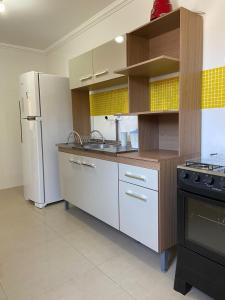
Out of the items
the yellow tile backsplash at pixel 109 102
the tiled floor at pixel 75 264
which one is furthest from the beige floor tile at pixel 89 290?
the yellow tile backsplash at pixel 109 102

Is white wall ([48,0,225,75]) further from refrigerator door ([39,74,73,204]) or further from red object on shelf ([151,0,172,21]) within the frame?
refrigerator door ([39,74,73,204])

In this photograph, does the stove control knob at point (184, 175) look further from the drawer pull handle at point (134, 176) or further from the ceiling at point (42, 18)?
the ceiling at point (42, 18)

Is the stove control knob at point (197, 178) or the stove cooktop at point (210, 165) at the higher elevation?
the stove cooktop at point (210, 165)

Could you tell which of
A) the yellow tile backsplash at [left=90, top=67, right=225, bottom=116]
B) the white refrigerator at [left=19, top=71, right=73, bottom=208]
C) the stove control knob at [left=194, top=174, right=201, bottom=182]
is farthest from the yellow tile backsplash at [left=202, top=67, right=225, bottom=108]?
the white refrigerator at [left=19, top=71, right=73, bottom=208]

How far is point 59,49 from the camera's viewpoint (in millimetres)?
3920

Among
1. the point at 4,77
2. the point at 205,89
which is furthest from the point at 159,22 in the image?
the point at 4,77

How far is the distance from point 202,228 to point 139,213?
1.80 feet

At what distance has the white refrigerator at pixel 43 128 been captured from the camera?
10.0ft

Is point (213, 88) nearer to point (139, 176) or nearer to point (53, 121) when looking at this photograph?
point (139, 176)

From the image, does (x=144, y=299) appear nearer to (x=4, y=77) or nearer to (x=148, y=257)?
(x=148, y=257)

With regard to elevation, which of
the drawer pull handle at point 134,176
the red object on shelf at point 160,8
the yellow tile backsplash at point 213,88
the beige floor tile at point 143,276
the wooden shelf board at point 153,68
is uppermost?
the red object on shelf at point 160,8

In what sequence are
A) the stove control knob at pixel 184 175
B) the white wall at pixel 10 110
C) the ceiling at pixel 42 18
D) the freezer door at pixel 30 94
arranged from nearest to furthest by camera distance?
the stove control knob at pixel 184 175, the ceiling at pixel 42 18, the freezer door at pixel 30 94, the white wall at pixel 10 110

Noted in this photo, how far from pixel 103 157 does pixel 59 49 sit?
8.30 feet

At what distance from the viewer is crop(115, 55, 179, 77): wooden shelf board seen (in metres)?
1.80
